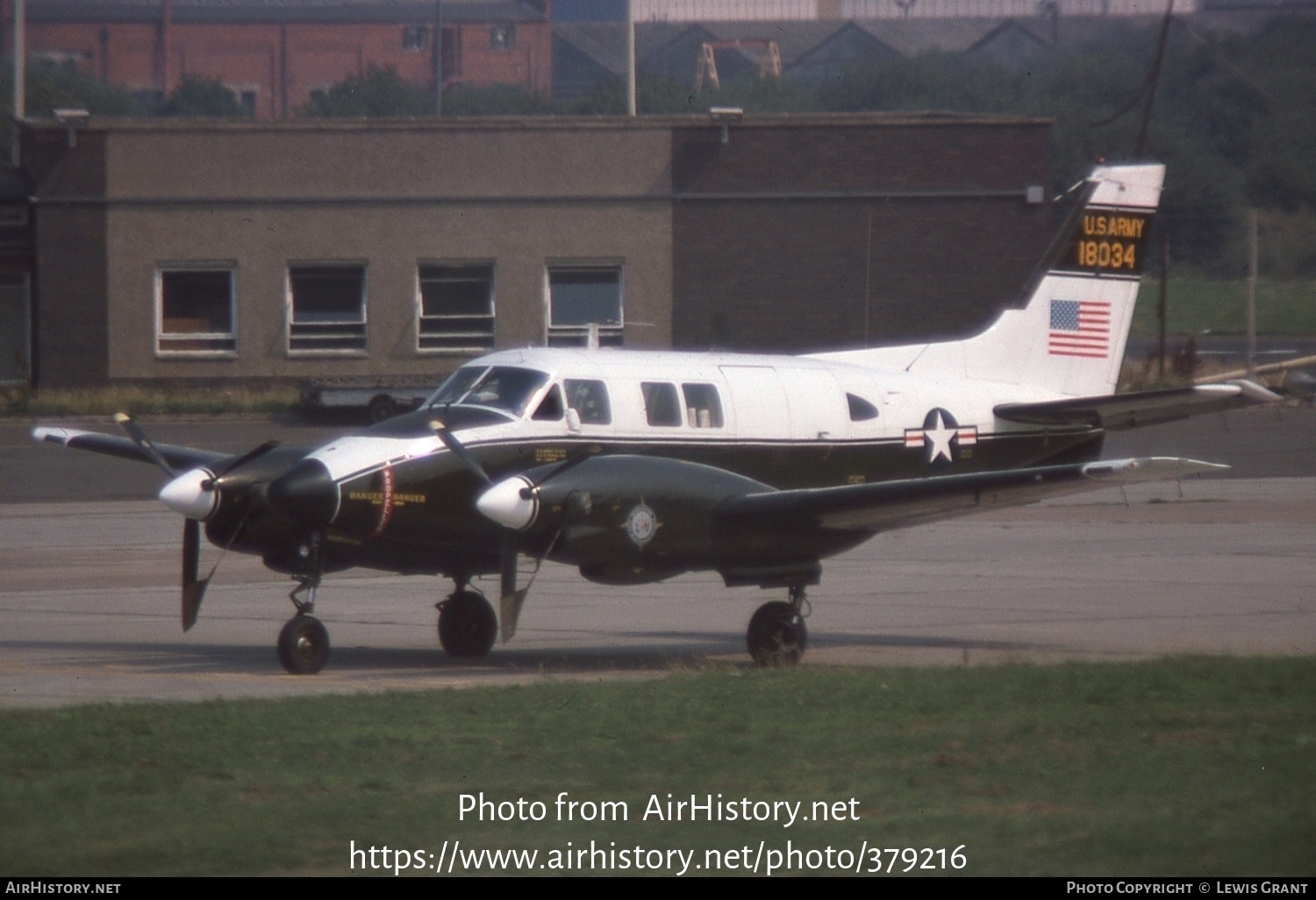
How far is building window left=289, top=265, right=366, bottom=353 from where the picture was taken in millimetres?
43094

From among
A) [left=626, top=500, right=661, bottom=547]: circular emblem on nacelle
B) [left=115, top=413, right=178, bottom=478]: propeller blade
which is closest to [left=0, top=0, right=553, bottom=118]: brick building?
[left=115, top=413, right=178, bottom=478]: propeller blade

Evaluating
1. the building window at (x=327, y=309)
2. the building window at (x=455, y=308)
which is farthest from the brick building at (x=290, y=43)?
the building window at (x=455, y=308)

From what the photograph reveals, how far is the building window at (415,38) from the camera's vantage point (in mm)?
80250

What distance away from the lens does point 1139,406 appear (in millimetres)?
15047

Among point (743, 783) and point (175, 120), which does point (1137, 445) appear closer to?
point (175, 120)

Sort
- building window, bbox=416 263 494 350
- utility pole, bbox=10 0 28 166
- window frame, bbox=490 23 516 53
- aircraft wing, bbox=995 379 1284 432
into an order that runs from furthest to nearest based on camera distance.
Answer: window frame, bbox=490 23 516 53, utility pole, bbox=10 0 28 166, building window, bbox=416 263 494 350, aircraft wing, bbox=995 379 1284 432

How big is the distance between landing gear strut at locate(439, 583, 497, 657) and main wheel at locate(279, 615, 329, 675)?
63.7 inches

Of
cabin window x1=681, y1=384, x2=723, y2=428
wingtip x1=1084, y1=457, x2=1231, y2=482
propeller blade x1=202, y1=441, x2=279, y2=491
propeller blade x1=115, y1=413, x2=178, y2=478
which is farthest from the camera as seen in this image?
cabin window x1=681, y1=384, x2=723, y2=428

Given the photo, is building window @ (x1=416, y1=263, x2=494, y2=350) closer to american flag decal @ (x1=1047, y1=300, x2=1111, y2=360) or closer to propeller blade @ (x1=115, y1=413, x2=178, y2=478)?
american flag decal @ (x1=1047, y1=300, x2=1111, y2=360)

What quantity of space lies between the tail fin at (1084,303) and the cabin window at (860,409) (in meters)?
1.94

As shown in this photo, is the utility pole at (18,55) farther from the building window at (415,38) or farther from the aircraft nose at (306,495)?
the building window at (415,38)

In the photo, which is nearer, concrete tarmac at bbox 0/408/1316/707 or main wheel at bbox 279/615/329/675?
main wheel at bbox 279/615/329/675

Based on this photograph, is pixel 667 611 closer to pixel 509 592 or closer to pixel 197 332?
pixel 509 592

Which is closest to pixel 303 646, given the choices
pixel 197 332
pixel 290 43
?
pixel 197 332
